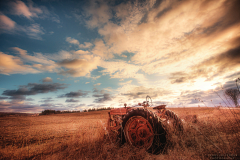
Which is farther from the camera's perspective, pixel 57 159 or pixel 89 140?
pixel 89 140

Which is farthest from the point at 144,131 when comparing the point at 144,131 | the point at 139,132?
the point at 139,132

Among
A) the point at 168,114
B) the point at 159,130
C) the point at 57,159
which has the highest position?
the point at 168,114

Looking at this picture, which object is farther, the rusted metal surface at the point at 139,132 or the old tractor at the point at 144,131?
the rusted metal surface at the point at 139,132

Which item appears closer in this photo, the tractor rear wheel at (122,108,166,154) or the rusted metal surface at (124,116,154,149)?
the tractor rear wheel at (122,108,166,154)

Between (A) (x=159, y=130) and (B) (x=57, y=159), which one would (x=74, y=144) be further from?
(A) (x=159, y=130)

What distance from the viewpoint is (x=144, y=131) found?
4051 mm

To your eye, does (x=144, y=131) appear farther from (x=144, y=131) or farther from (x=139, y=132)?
(x=139, y=132)

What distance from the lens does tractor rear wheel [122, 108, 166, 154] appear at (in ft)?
12.1

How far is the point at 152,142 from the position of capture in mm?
3777

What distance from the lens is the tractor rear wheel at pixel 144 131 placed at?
12.1ft

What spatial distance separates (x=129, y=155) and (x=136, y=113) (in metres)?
1.40

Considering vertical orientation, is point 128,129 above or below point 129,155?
above

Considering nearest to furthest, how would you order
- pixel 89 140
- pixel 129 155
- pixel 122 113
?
pixel 129 155 → pixel 89 140 → pixel 122 113

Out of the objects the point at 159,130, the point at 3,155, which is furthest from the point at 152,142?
the point at 3,155
